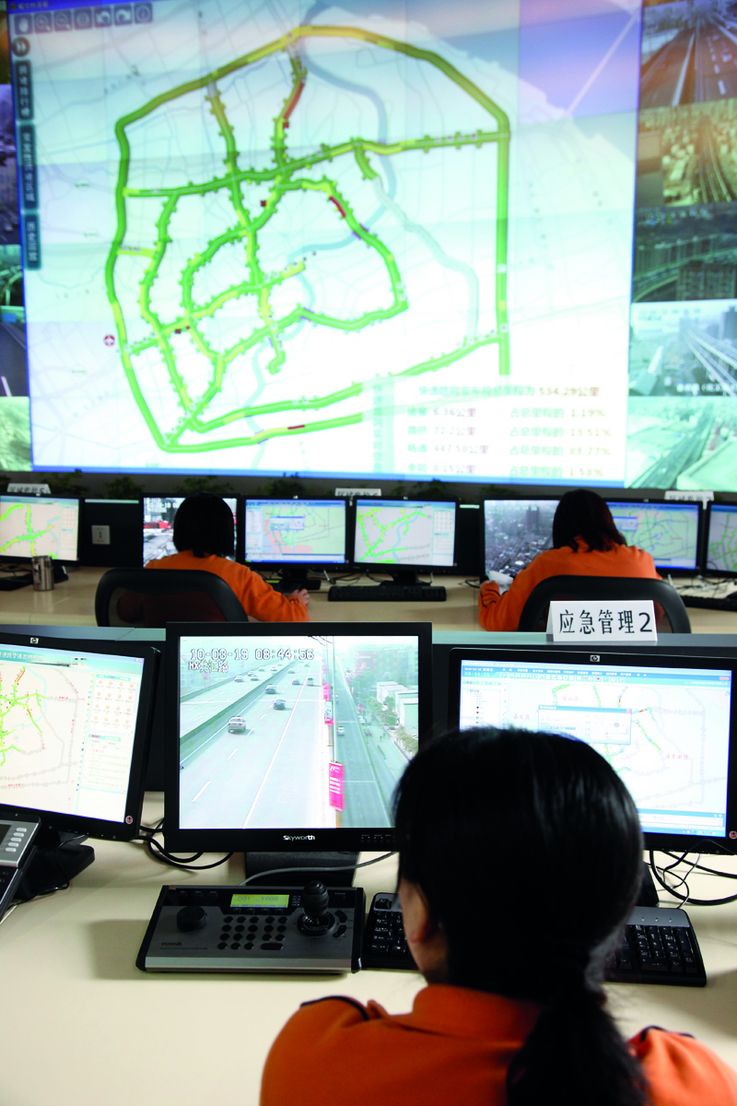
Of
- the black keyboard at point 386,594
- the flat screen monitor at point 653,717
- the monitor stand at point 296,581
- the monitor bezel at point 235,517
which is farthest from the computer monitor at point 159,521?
the flat screen monitor at point 653,717

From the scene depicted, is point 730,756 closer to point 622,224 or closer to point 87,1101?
point 87,1101

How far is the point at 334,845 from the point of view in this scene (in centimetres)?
139

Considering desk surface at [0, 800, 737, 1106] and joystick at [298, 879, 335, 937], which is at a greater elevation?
joystick at [298, 879, 335, 937]

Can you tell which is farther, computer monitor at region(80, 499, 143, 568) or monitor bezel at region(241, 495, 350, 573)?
computer monitor at region(80, 499, 143, 568)

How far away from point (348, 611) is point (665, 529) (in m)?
1.30

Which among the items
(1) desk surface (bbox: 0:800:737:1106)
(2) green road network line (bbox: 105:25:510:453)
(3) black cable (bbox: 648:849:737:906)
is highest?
(2) green road network line (bbox: 105:25:510:453)

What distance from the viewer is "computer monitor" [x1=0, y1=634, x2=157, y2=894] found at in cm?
140

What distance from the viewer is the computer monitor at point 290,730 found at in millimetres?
1390

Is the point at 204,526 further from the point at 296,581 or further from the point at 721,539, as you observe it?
the point at 721,539

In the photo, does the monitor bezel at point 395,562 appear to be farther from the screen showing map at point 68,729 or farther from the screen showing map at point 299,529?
the screen showing map at point 68,729

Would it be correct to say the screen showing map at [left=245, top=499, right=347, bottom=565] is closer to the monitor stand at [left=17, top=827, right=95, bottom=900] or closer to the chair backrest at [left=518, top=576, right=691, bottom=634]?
the chair backrest at [left=518, top=576, right=691, bottom=634]

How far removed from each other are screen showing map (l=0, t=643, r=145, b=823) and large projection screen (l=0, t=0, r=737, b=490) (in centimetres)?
302

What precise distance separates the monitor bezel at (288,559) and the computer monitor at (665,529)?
107cm

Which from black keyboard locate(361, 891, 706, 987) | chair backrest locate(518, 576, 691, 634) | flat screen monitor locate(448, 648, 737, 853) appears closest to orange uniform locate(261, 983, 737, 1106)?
black keyboard locate(361, 891, 706, 987)
